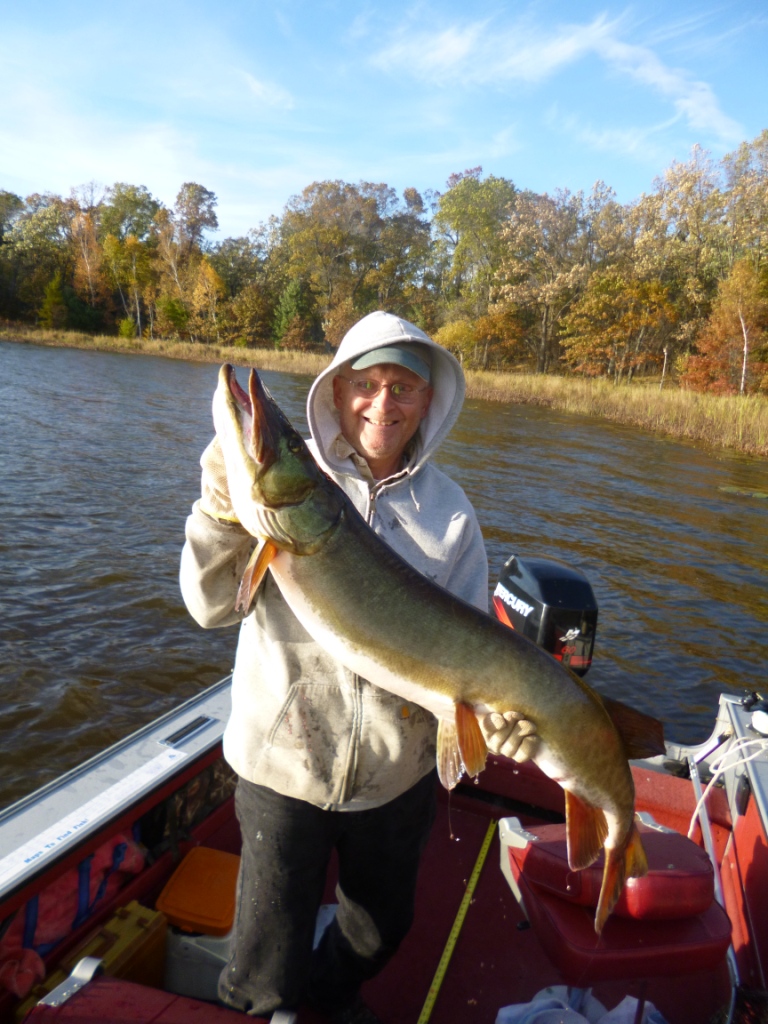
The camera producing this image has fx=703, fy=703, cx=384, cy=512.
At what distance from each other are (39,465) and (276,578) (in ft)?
41.2

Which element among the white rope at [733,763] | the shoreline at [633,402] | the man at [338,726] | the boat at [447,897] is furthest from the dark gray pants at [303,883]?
the shoreline at [633,402]

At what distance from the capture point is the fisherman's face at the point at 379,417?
2447mm

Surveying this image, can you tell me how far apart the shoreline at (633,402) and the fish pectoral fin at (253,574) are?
23043 mm

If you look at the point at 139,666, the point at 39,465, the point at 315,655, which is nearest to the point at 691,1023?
the point at 315,655

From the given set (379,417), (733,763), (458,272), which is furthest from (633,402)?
(458,272)

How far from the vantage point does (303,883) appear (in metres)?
2.27

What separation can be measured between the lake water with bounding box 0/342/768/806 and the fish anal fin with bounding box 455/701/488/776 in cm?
429

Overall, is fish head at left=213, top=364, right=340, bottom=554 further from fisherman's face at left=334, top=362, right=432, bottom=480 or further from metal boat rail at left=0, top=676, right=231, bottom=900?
metal boat rail at left=0, top=676, right=231, bottom=900

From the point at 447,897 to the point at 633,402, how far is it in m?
26.5

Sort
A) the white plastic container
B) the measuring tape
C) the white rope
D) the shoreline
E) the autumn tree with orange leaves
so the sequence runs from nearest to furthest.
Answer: the white plastic container, the measuring tape, the white rope, the shoreline, the autumn tree with orange leaves

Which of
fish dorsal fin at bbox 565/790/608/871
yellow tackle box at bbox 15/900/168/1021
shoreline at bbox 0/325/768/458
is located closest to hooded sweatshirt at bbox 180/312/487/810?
fish dorsal fin at bbox 565/790/608/871

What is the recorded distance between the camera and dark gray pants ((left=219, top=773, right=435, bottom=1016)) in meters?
2.22

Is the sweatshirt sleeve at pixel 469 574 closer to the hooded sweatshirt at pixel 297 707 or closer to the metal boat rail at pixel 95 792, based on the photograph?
the hooded sweatshirt at pixel 297 707

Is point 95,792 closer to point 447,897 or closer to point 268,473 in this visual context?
point 268,473
